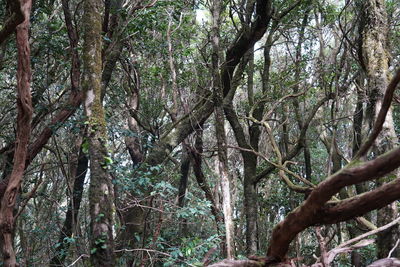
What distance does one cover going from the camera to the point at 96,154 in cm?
390

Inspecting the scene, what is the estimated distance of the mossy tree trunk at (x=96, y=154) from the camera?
365 cm

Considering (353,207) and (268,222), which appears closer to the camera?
(353,207)

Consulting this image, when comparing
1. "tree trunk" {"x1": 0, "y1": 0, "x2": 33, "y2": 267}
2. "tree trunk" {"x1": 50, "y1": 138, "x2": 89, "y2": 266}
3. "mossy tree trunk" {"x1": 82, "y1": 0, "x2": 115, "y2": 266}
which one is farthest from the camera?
"tree trunk" {"x1": 50, "y1": 138, "x2": 89, "y2": 266}

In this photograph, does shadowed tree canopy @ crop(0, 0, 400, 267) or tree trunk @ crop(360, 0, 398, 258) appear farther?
tree trunk @ crop(360, 0, 398, 258)

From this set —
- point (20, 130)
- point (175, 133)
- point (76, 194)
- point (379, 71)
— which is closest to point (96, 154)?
point (20, 130)

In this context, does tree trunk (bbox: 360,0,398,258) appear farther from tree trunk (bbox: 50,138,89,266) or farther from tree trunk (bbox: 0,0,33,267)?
tree trunk (bbox: 50,138,89,266)

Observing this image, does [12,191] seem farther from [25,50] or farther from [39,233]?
[39,233]

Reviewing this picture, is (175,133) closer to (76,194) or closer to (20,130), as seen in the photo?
(76,194)

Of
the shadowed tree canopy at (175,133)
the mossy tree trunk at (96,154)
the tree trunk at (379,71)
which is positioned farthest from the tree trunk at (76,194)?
the tree trunk at (379,71)

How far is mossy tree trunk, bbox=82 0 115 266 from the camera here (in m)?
3.65

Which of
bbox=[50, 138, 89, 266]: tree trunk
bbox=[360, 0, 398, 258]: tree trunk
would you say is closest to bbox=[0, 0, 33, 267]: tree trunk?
bbox=[50, 138, 89, 266]: tree trunk

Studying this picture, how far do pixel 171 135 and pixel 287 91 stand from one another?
372cm

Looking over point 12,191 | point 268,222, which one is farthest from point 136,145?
point 268,222

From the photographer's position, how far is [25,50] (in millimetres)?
3551
